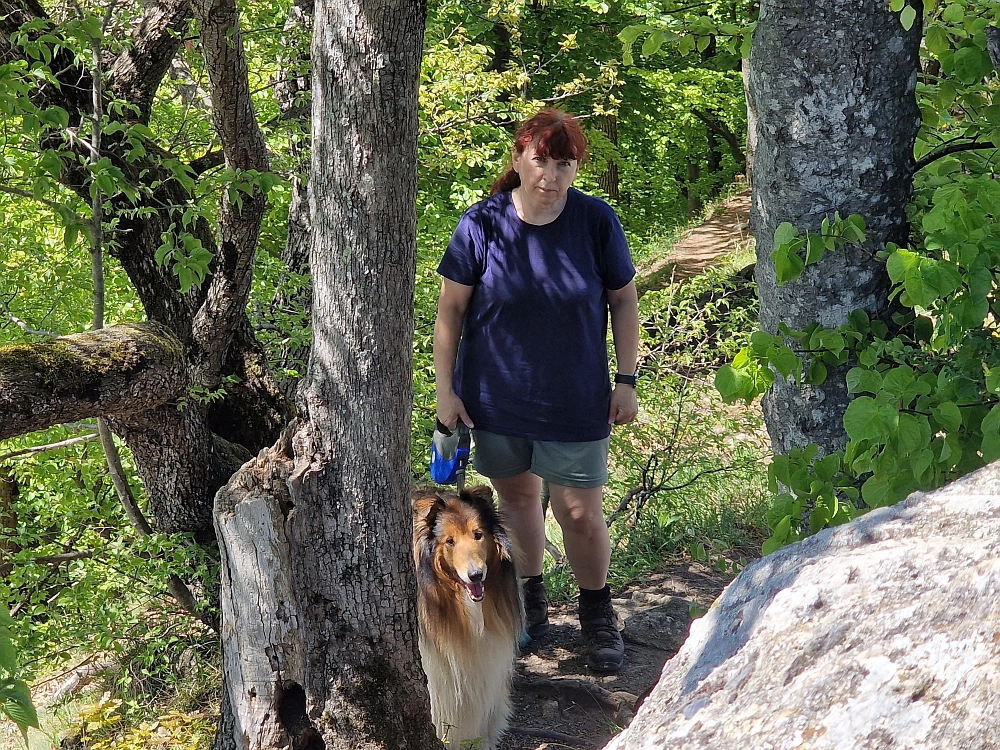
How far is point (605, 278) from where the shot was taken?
378cm

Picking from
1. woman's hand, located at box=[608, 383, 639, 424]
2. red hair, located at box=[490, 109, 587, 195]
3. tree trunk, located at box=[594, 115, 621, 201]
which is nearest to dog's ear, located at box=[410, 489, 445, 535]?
woman's hand, located at box=[608, 383, 639, 424]

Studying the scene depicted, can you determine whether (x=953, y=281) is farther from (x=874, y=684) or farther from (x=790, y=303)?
(x=874, y=684)

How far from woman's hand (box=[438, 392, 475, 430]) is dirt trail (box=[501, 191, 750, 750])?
1.20m

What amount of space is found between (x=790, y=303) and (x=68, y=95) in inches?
121

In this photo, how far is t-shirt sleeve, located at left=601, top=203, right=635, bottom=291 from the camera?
12.2 ft

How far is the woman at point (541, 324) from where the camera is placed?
3.66 meters

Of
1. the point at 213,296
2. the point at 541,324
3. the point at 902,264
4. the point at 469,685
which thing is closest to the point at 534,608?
the point at 469,685

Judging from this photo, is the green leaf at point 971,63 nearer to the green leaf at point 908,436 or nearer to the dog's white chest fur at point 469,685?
the green leaf at point 908,436

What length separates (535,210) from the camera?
12.0 ft

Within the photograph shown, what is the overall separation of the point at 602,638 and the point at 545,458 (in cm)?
100

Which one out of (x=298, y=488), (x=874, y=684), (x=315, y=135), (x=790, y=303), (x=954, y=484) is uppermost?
(x=315, y=135)

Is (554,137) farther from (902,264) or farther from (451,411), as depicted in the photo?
(902,264)

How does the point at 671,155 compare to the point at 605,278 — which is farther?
the point at 671,155

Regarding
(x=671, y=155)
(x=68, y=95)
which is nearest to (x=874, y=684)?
(x=68, y=95)
